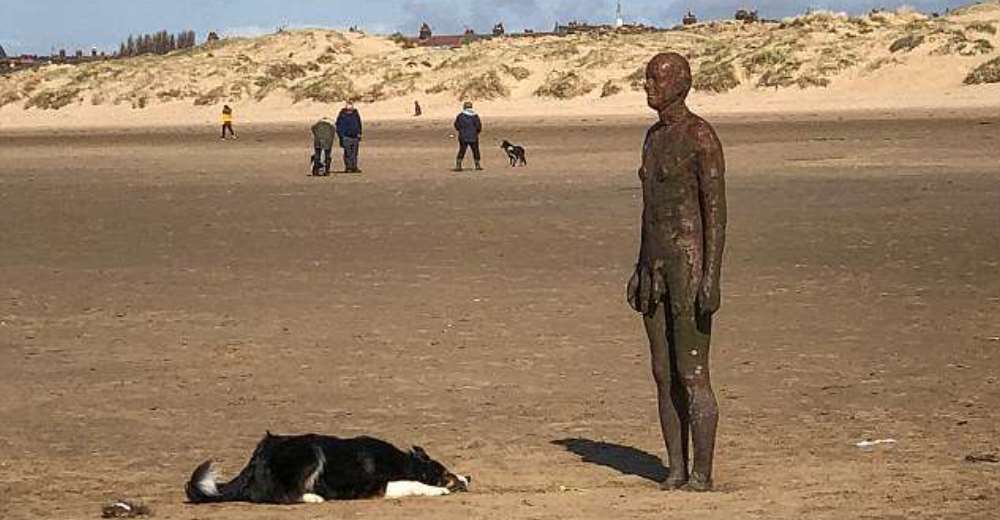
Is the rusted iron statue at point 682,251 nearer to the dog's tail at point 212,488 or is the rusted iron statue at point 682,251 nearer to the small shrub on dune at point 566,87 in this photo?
the dog's tail at point 212,488

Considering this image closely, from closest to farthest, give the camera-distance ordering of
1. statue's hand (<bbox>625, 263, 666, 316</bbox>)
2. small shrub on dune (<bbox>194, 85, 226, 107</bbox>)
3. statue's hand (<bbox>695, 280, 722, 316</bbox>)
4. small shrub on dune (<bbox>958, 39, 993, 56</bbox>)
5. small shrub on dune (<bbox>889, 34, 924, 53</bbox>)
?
statue's hand (<bbox>695, 280, 722, 316</bbox>) < statue's hand (<bbox>625, 263, 666, 316</bbox>) < small shrub on dune (<bbox>958, 39, 993, 56</bbox>) < small shrub on dune (<bbox>889, 34, 924, 53</bbox>) < small shrub on dune (<bbox>194, 85, 226, 107</bbox>)

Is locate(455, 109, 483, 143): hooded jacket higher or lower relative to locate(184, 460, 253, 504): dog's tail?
lower

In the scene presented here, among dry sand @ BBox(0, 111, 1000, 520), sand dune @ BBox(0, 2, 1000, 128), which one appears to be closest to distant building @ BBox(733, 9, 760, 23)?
sand dune @ BBox(0, 2, 1000, 128)

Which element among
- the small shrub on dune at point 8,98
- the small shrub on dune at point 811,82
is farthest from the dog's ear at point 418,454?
the small shrub on dune at point 8,98

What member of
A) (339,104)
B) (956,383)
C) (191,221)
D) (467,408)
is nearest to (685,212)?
(467,408)

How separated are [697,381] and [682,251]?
0.58m

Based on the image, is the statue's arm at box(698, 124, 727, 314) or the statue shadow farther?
the statue shadow

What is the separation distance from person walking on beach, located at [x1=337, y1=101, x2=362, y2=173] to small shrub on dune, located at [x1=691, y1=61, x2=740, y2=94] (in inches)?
1121

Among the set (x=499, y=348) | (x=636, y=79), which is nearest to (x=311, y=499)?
(x=499, y=348)

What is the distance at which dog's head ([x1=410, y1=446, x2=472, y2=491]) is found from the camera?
895cm

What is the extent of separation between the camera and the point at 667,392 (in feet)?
30.2

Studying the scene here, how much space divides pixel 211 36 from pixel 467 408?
336ft

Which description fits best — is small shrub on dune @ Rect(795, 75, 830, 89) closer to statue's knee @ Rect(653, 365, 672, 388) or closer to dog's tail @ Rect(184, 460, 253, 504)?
statue's knee @ Rect(653, 365, 672, 388)

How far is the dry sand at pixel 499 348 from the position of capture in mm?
9352
